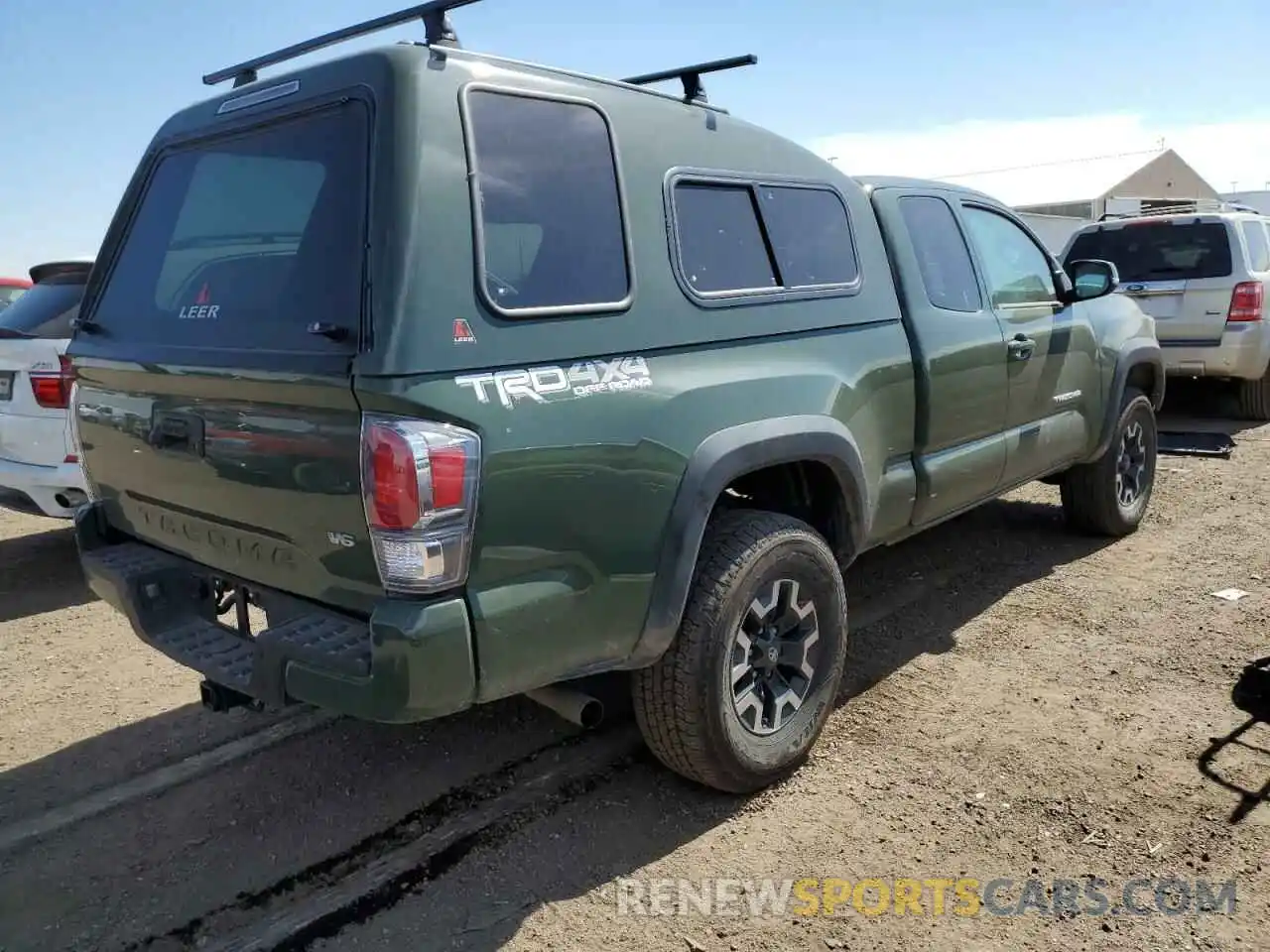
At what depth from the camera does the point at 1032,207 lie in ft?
94.4

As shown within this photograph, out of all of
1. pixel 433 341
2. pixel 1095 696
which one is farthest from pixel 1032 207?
pixel 433 341

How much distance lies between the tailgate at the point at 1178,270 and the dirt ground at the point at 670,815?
5134 millimetres

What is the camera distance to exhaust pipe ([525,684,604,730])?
3004mm

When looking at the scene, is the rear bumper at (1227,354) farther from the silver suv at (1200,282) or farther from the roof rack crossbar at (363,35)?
the roof rack crossbar at (363,35)

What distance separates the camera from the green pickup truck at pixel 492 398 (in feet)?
7.88

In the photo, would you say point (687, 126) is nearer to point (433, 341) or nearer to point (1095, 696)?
point (433, 341)

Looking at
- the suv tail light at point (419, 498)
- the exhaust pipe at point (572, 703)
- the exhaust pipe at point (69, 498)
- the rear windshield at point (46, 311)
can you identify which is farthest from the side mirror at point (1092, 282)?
the exhaust pipe at point (69, 498)

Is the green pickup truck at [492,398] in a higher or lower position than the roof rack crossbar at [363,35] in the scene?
lower

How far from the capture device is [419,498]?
231cm

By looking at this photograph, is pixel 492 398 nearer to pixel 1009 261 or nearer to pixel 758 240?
pixel 758 240

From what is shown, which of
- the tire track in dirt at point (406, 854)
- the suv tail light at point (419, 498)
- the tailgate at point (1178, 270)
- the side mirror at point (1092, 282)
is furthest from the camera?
the tailgate at point (1178, 270)

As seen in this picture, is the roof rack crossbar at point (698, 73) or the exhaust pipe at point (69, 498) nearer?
the roof rack crossbar at point (698, 73)

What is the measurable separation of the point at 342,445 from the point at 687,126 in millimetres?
1583

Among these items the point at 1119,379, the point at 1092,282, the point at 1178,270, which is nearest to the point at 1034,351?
the point at 1092,282
